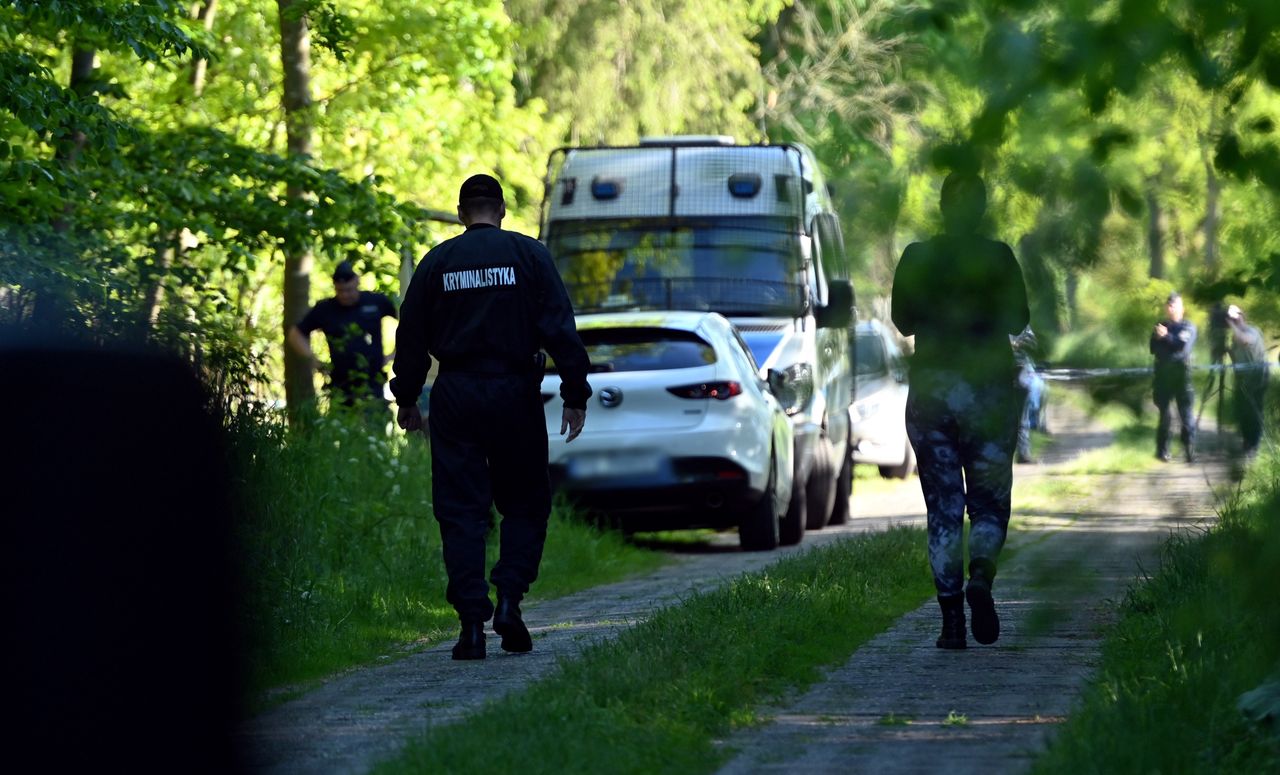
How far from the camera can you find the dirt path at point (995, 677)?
3934 mm

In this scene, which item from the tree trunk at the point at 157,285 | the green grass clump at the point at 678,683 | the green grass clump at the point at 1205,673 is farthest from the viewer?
the tree trunk at the point at 157,285

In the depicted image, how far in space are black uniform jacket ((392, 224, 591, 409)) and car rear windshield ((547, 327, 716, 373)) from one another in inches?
217

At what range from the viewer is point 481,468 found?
26.3 ft

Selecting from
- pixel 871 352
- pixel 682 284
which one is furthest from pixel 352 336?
pixel 871 352

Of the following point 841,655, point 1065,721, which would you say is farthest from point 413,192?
point 1065,721

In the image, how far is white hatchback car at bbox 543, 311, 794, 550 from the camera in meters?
13.5

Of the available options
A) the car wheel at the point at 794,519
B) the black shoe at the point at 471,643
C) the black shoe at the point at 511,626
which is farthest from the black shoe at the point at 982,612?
the car wheel at the point at 794,519

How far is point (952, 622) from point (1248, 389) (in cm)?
422

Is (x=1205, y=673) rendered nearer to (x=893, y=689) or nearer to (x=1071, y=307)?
(x=893, y=689)

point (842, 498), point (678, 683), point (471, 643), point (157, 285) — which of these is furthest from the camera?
point (842, 498)

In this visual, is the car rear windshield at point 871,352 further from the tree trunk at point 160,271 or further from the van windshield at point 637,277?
the van windshield at point 637,277

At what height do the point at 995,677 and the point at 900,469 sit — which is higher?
the point at 900,469

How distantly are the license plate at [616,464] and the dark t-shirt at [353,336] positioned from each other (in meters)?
1.90

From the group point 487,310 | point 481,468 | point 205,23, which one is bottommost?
point 481,468
